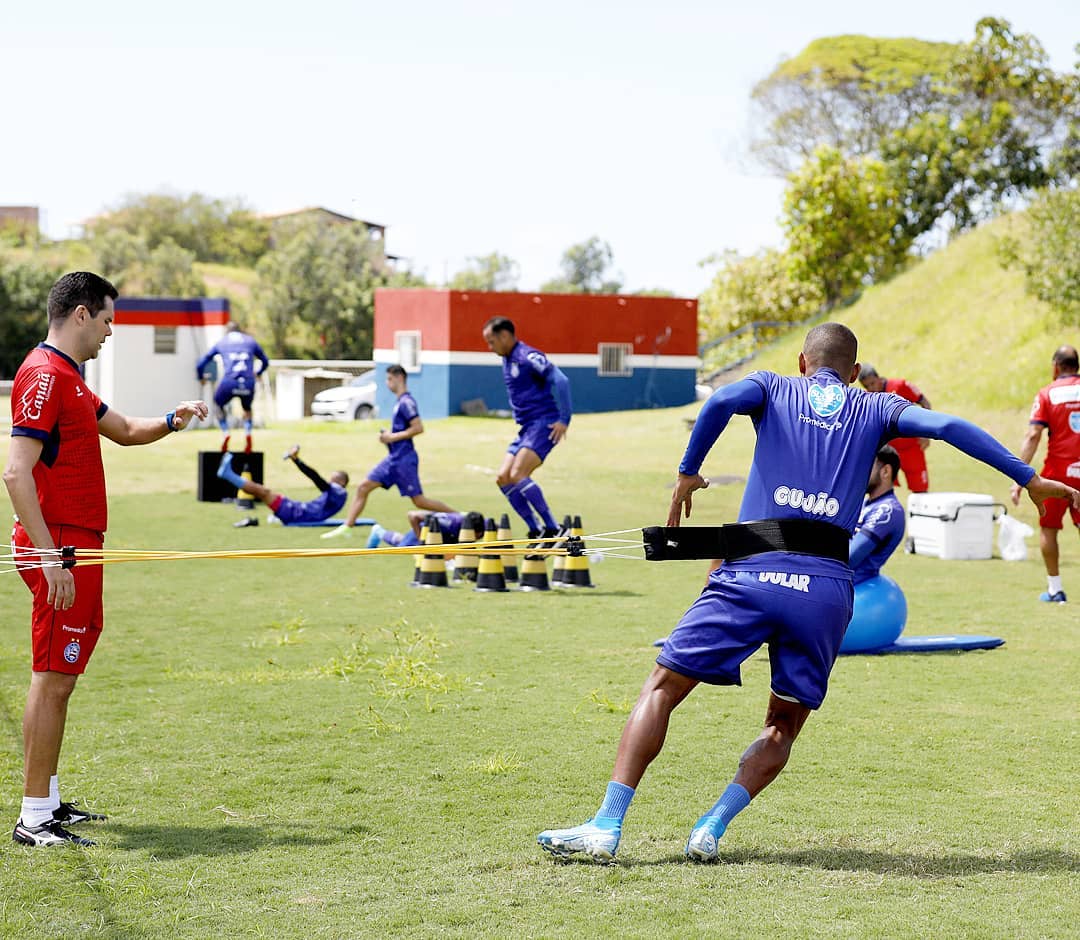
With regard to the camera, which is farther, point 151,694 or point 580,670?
point 580,670

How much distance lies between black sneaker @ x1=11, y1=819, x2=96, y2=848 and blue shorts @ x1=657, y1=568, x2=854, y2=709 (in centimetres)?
239

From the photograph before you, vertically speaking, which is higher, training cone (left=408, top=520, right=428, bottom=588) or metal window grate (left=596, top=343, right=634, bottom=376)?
metal window grate (left=596, top=343, right=634, bottom=376)

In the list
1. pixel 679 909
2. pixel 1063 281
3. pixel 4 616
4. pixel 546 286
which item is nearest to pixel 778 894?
pixel 679 909

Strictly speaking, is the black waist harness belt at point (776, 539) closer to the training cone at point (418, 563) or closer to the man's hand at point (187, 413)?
the man's hand at point (187, 413)

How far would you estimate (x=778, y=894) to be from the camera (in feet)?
15.6

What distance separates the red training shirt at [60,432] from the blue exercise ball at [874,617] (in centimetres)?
542

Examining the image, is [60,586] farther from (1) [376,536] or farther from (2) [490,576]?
(1) [376,536]

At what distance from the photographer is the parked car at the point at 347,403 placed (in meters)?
42.8

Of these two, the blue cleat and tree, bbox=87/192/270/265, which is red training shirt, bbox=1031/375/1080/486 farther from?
tree, bbox=87/192/270/265

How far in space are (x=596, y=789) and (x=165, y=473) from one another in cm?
1904

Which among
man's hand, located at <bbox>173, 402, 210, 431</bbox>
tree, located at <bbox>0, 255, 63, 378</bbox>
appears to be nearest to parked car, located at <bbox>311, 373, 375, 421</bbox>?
tree, located at <bbox>0, 255, 63, 378</bbox>

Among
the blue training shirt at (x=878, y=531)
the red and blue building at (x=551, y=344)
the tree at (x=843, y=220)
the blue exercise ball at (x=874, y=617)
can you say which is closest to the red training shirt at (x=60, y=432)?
the blue training shirt at (x=878, y=531)

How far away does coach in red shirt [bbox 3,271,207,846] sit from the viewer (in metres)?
5.29

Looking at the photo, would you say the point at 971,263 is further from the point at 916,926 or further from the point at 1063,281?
the point at 916,926
